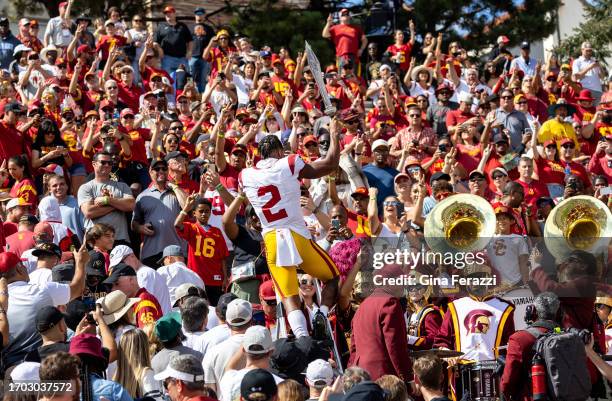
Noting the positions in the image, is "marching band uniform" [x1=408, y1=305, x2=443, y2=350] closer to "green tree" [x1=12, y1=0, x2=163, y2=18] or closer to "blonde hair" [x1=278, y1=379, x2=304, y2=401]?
"blonde hair" [x1=278, y1=379, x2=304, y2=401]


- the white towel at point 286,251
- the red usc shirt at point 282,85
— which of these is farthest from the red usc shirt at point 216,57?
the white towel at point 286,251

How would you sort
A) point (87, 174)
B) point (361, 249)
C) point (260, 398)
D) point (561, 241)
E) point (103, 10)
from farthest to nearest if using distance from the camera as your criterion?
point (103, 10), point (87, 174), point (561, 241), point (361, 249), point (260, 398)

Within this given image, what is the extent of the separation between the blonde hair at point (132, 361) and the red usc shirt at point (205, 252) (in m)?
3.93

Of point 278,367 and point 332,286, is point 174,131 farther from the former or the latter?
point 278,367

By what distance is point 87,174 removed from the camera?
13.4 metres

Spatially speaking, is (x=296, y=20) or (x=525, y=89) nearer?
(x=525, y=89)

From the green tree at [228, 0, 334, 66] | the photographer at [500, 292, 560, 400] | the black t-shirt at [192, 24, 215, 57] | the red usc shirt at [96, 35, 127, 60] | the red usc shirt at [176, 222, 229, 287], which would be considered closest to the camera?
the photographer at [500, 292, 560, 400]

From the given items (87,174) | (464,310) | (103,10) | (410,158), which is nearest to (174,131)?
(87,174)

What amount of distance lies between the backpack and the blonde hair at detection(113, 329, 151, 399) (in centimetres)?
259

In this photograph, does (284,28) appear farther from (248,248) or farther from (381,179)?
(248,248)

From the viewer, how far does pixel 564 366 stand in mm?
7734

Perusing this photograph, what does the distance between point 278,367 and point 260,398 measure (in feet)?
4.94

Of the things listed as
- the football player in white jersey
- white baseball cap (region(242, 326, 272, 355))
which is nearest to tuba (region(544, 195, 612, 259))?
the football player in white jersey

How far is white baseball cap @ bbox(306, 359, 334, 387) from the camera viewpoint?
6988 millimetres
